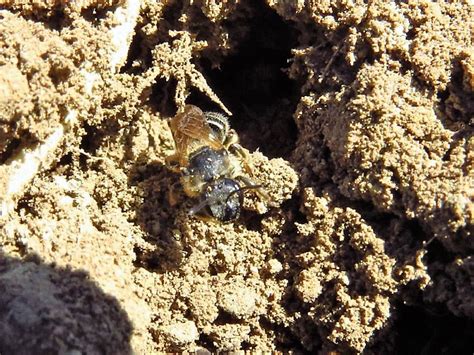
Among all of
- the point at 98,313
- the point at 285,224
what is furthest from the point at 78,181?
the point at 285,224

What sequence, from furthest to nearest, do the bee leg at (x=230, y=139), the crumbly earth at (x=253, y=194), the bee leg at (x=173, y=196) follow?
the bee leg at (x=230, y=139) → the bee leg at (x=173, y=196) → the crumbly earth at (x=253, y=194)

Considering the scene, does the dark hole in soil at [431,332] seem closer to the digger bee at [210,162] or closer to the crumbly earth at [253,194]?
the crumbly earth at [253,194]

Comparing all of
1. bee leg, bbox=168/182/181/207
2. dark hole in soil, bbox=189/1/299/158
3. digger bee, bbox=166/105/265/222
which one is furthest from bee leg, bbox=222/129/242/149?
bee leg, bbox=168/182/181/207

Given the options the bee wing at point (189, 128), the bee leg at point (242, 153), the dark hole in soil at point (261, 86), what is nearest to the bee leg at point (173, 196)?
the bee wing at point (189, 128)

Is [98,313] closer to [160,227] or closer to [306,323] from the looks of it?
[160,227]

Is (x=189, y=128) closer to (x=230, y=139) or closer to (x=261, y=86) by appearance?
(x=230, y=139)

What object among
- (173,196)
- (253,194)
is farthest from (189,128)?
(253,194)
